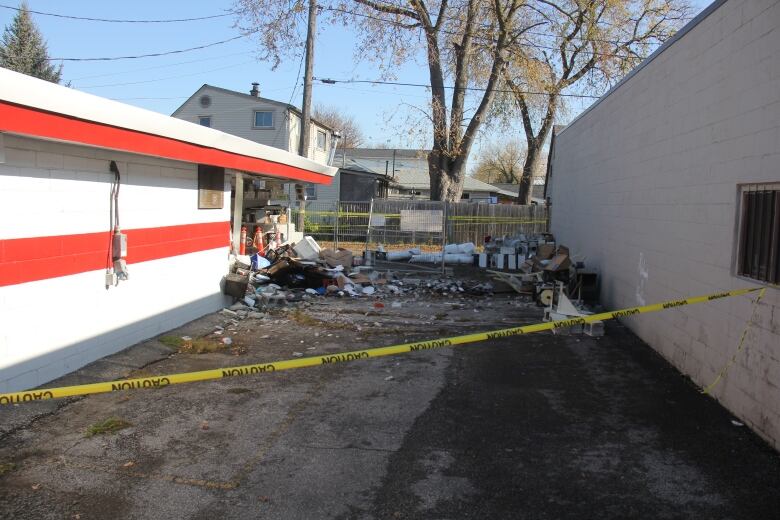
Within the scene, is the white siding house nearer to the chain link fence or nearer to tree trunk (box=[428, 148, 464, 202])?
the chain link fence

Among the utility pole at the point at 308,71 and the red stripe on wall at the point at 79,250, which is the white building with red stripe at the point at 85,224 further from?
the utility pole at the point at 308,71

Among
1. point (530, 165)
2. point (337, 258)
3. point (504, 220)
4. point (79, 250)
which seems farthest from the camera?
point (530, 165)

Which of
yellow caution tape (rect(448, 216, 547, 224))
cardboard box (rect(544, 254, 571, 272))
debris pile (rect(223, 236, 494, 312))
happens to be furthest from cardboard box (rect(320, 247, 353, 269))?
yellow caution tape (rect(448, 216, 547, 224))

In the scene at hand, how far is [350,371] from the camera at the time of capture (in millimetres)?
6945

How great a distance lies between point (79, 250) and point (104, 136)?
1.24 m

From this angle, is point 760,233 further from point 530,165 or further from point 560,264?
point 530,165

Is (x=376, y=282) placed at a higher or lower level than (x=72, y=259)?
lower

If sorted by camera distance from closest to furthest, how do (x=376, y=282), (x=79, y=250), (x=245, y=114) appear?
(x=79, y=250) < (x=376, y=282) < (x=245, y=114)

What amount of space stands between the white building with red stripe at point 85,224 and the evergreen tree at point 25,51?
35085mm

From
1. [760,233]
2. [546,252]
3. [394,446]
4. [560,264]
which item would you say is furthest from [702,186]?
[546,252]

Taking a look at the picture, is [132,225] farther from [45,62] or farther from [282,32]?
[45,62]

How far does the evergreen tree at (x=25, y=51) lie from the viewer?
3772 centimetres

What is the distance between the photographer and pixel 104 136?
6.20 meters

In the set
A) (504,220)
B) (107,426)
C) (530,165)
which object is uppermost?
(530,165)
